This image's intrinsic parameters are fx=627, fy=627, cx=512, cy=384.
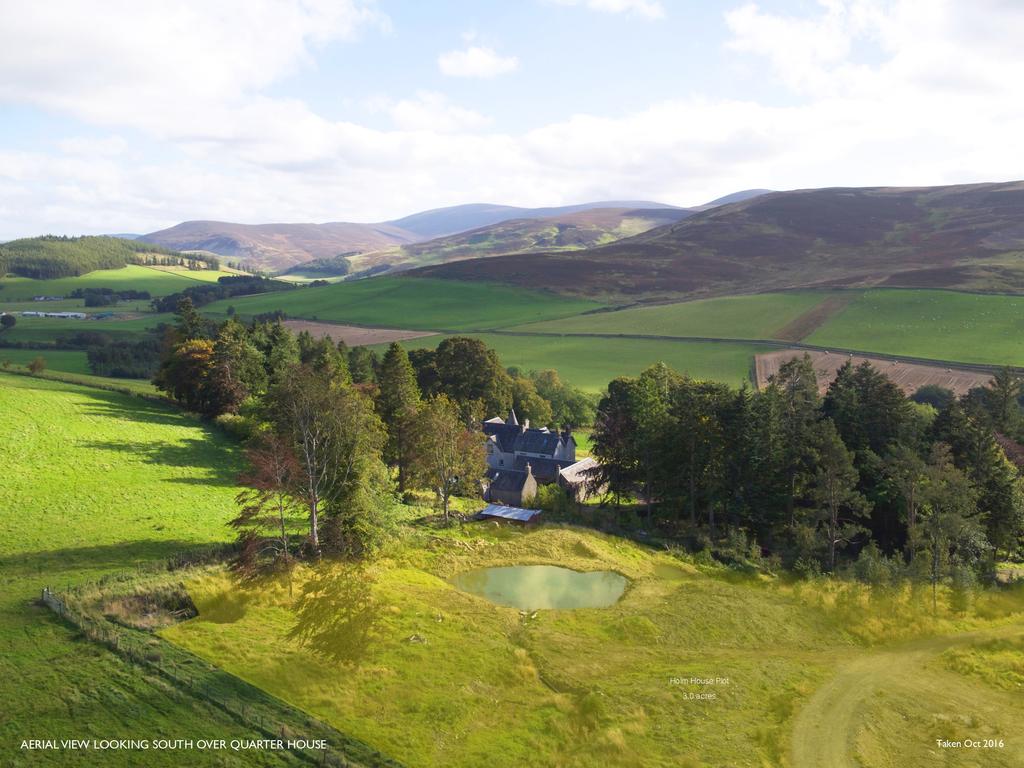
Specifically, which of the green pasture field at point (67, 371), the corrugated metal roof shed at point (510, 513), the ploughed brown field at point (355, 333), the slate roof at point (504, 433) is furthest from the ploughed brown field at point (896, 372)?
the green pasture field at point (67, 371)

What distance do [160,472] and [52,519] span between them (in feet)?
37.8

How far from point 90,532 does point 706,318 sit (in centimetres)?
12854

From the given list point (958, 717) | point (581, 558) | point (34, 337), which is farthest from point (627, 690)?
point (34, 337)

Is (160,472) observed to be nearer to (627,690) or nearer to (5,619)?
(5,619)

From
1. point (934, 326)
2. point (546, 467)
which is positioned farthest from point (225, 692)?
point (934, 326)

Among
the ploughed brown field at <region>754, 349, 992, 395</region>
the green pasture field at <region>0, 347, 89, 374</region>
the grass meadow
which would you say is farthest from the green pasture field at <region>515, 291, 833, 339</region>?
the grass meadow

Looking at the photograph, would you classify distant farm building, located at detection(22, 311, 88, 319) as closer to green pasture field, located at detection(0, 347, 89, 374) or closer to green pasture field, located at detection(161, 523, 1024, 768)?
green pasture field, located at detection(0, 347, 89, 374)

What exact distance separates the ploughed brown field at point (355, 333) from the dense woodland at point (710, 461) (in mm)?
67375

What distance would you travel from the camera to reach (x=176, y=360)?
68.7m

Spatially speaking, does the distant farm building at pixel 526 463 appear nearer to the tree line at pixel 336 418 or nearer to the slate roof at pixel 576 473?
the slate roof at pixel 576 473

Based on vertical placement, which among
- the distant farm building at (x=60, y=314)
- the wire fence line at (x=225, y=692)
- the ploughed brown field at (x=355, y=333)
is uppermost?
the distant farm building at (x=60, y=314)

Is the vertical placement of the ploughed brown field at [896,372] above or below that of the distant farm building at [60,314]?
below

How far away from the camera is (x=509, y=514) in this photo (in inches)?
2137

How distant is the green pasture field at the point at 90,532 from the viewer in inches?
791
